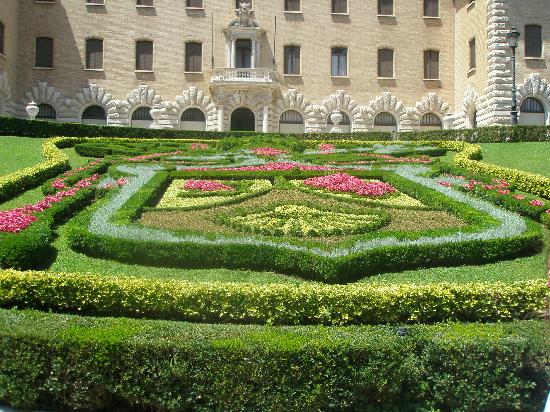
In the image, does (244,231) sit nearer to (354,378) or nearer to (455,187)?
(354,378)

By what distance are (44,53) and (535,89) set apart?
28093 mm

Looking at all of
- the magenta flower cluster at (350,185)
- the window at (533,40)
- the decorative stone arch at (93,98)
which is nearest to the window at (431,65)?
the window at (533,40)

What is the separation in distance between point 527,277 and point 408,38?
31063 millimetres

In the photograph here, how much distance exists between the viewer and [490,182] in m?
16.0

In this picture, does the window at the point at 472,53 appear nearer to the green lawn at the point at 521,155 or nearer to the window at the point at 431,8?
the window at the point at 431,8

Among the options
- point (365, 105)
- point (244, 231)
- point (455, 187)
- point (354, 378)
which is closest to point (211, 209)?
point (244, 231)

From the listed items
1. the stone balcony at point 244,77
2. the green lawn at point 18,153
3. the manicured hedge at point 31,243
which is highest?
the stone balcony at point 244,77

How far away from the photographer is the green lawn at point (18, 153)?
19.3m

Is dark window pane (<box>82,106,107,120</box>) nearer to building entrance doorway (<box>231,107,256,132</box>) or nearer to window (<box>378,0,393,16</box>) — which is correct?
building entrance doorway (<box>231,107,256,132</box>)

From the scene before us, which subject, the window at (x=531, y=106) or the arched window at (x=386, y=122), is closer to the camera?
the window at (x=531, y=106)

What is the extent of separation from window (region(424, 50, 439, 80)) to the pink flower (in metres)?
18.9

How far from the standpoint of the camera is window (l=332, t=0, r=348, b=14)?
3875 cm

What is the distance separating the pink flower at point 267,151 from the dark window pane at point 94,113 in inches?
673

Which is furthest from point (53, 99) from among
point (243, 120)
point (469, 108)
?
point (469, 108)
